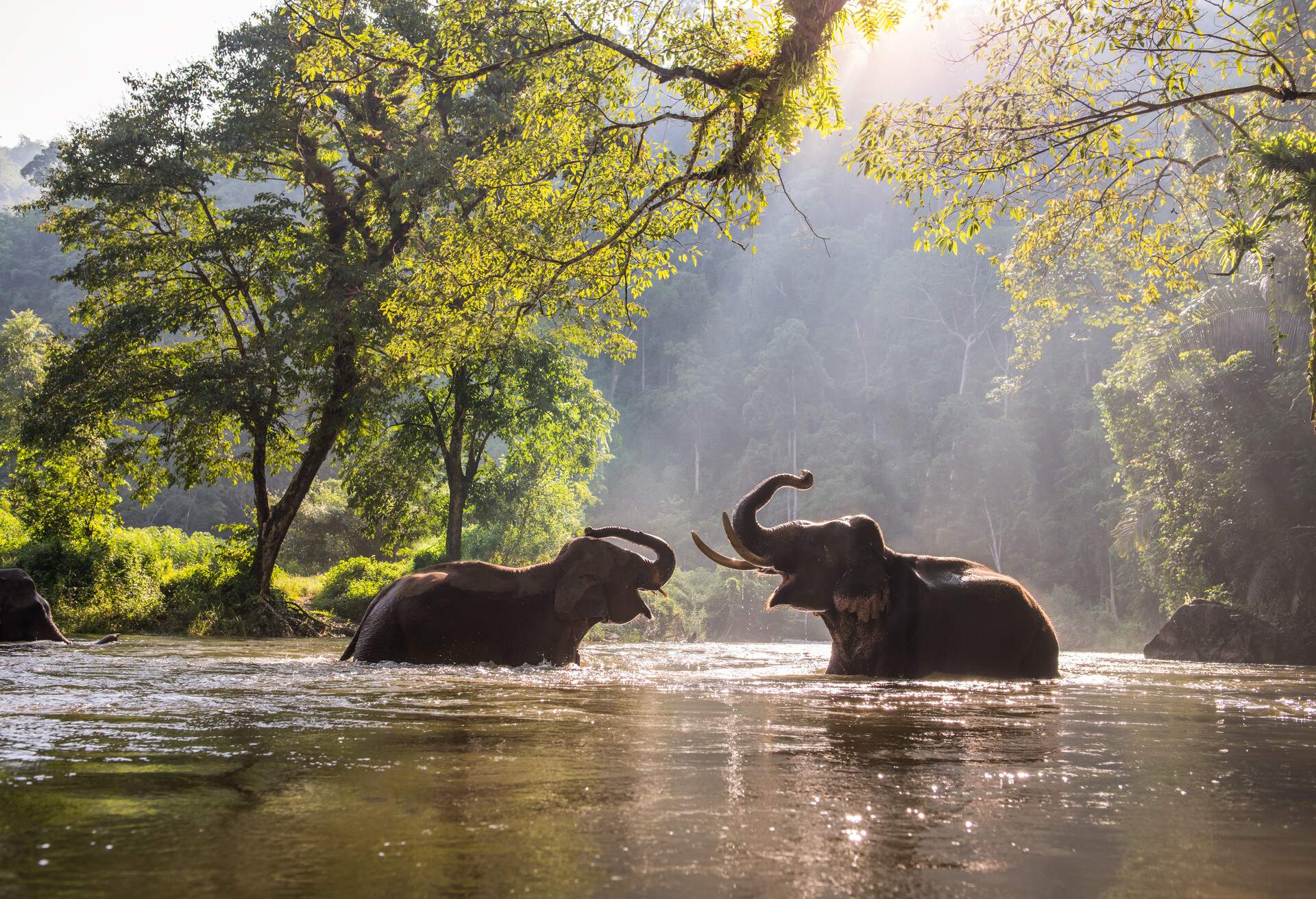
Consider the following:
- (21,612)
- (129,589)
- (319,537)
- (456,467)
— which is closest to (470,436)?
(456,467)

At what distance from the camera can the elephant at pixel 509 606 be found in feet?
27.3

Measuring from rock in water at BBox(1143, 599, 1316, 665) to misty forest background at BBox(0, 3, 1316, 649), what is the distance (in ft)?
11.6

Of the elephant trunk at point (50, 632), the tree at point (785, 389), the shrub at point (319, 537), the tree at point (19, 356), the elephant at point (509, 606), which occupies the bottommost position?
the elephant trunk at point (50, 632)

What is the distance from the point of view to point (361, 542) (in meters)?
42.2

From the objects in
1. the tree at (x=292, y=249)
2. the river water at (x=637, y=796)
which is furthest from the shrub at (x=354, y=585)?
the river water at (x=637, y=796)

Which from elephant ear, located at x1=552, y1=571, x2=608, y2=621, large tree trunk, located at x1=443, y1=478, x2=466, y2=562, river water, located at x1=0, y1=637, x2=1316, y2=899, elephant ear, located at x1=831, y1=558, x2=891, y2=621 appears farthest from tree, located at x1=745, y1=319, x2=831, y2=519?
river water, located at x1=0, y1=637, x2=1316, y2=899

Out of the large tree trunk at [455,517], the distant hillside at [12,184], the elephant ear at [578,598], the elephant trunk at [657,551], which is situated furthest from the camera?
the distant hillside at [12,184]

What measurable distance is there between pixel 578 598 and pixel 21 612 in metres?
6.76

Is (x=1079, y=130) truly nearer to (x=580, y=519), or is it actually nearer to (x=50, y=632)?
(x=50, y=632)

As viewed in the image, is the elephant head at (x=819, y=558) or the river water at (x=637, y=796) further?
the elephant head at (x=819, y=558)

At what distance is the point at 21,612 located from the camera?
11117mm

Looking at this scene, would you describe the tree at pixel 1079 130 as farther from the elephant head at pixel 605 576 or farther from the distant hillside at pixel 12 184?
the distant hillside at pixel 12 184

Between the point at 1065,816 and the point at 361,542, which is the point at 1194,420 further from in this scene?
→ the point at 361,542

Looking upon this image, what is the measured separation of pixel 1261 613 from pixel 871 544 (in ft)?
61.5
